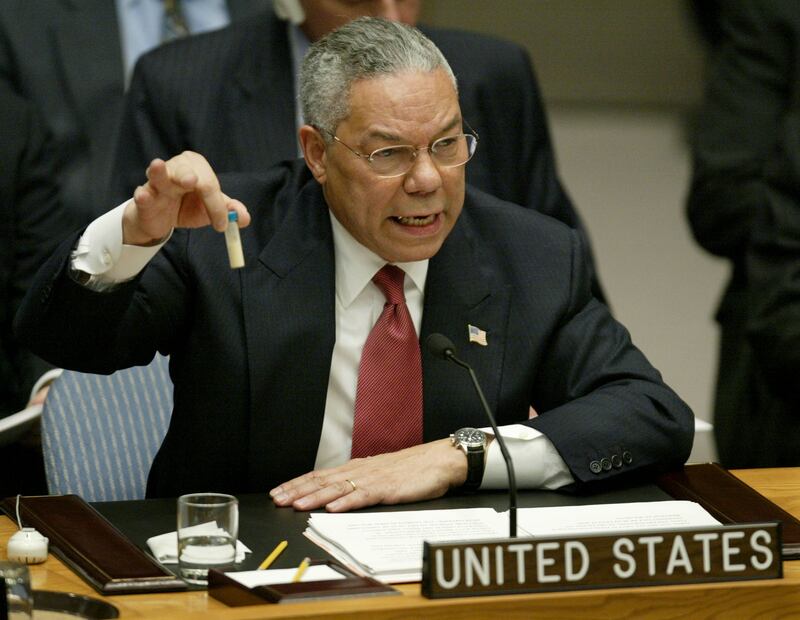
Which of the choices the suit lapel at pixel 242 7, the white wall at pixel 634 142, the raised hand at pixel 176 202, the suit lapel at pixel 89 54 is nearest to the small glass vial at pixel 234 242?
the raised hand at pixel 176 202

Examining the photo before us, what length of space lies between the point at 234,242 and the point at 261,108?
1.48m

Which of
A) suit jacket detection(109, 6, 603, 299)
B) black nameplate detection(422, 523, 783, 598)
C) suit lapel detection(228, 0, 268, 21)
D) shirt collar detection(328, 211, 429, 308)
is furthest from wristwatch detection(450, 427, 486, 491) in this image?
suit lapel detection(228, 0, 268, 21)

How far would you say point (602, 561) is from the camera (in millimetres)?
2125

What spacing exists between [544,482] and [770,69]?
6.29 feet

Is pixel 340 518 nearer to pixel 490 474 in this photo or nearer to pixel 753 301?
pixel 490 474

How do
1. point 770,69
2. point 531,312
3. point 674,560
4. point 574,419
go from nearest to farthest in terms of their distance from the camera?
point 674,560 < point 574,419 < point 531,312 < point 770,69

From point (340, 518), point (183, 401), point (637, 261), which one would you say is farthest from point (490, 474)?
point (637, 261)

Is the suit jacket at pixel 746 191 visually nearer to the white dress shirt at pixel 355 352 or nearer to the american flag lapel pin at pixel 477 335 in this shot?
the american flag lapel pin at pixel 477 335

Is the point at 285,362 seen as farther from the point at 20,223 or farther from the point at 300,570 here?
the point at 20,223

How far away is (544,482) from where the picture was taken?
2.77 metres

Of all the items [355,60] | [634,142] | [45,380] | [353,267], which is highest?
[355,60]

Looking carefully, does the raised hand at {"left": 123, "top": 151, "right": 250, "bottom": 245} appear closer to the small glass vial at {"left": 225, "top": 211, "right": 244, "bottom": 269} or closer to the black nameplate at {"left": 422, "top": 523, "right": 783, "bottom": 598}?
the small glass vial at {"left": 225, "top": 211, "right": 244, "bottom": 269}

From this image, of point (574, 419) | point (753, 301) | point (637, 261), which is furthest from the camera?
point (637, 261)

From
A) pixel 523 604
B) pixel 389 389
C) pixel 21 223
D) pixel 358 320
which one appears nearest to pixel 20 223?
pixel 21 223
